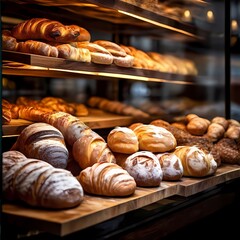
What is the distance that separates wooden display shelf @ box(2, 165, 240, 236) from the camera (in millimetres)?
1502

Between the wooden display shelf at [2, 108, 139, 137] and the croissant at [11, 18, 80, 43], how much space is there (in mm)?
415

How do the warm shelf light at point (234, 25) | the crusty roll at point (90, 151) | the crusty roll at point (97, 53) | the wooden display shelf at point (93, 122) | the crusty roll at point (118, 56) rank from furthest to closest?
the warm shelf light at point (234, 25)
the crusty roll at point (118, 56)
the crusty roll at point (97, 53)
the wooden display shelf at point (93, 122)
the crusty roll at point (90, 151)

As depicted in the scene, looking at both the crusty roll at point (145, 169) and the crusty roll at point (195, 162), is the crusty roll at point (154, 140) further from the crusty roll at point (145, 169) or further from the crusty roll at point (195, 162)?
the crusty roll at point (145, 169)

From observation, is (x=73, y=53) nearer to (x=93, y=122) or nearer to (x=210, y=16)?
(x=93, y=122)

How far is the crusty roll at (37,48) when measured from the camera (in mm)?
2109

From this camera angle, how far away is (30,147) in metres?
1.97

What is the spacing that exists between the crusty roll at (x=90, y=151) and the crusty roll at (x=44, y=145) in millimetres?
98

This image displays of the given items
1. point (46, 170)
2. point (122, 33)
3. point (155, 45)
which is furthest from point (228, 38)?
point (46, 170)

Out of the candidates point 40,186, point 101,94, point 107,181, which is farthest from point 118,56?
point 101,94

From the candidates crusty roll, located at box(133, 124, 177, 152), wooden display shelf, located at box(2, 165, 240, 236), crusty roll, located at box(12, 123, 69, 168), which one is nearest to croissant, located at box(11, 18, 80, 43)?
crusty roll, located at box(12, 123, 69, 168)

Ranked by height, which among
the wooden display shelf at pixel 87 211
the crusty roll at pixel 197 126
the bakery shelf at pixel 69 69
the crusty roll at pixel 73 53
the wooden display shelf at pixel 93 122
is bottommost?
the wooden display shelf at pixel 87 211

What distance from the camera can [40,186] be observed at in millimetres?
1604

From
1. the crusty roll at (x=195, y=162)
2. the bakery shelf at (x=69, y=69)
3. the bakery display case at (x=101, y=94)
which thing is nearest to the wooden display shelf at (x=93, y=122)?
the bakery display case at (x=101, y=94)

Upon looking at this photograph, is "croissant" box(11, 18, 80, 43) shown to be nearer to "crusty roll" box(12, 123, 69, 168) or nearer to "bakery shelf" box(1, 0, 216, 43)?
"bakery shelf" box(1, 0, 216, 43)
